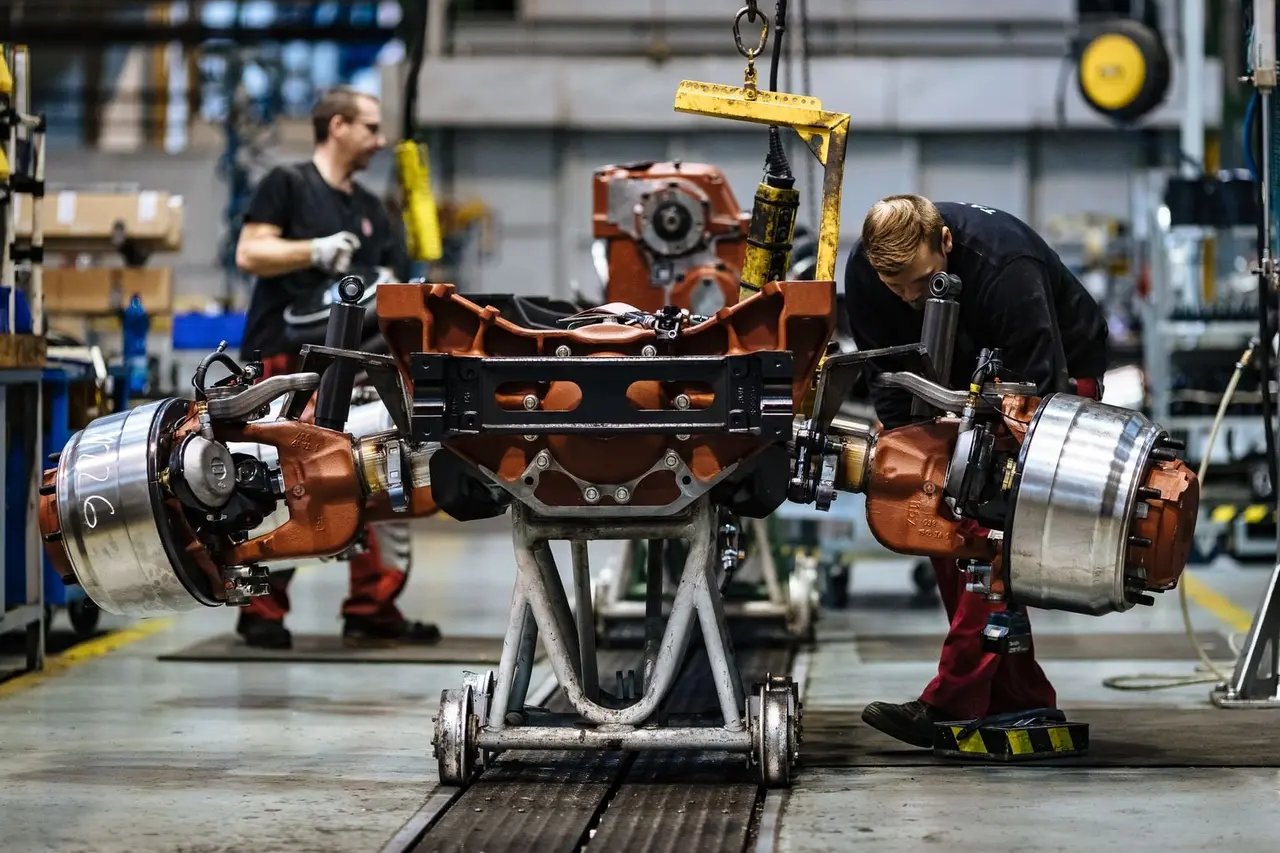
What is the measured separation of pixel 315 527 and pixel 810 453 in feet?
3.39

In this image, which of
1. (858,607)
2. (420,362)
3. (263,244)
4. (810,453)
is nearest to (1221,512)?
(858,607)

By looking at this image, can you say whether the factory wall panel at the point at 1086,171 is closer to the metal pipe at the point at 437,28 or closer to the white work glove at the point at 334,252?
the metal pipe at the point at 437,28

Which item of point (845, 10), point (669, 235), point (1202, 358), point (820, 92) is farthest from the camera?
point (845, 10)

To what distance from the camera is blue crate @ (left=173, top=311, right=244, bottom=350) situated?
33.6 feet

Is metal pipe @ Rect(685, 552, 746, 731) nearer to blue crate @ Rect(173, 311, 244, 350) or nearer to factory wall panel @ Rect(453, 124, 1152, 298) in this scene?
blue crate @ Rect(173, 311, 244, 350)

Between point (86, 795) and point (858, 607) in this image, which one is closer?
point (86, 795)

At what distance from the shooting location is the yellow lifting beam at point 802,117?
3.91 m

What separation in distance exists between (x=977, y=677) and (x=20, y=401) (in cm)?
295

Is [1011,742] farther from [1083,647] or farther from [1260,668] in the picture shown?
[1083,647]

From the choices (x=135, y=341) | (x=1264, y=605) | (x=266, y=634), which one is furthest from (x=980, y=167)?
(x=1264, y=605)

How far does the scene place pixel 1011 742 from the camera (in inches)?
161

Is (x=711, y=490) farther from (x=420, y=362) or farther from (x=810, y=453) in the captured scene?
(x=420, y=362)

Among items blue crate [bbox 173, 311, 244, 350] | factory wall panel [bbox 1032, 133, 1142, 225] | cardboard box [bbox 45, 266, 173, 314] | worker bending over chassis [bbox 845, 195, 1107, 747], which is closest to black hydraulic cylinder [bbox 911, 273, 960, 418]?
worker bending over chassis [bbox 845, 195, 1107, 747]

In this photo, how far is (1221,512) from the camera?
9062mm
